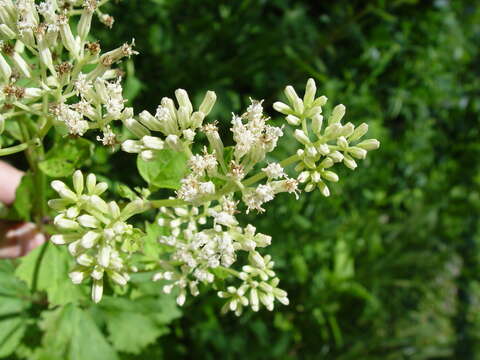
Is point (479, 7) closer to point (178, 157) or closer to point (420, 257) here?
point (420, 257)

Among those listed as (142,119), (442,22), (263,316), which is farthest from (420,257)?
(142,119)

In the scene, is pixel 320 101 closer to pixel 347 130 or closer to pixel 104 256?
pixel 347 130

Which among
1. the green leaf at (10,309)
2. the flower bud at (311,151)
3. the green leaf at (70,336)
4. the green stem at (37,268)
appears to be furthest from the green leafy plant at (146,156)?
the green leaf at (10,309)

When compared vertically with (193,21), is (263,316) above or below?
below

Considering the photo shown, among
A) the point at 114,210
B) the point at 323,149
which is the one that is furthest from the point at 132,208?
the point at 323,149

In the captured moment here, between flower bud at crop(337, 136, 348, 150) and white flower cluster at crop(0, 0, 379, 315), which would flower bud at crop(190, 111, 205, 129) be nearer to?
white flower cluster at crop(0, 0, 379, 315)

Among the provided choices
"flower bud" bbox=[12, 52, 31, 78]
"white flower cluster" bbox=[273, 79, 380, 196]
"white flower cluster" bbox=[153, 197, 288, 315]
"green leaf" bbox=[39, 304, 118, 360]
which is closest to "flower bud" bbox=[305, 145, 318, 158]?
"white flower cluster" bbox=[273, 79, 380, 196]
